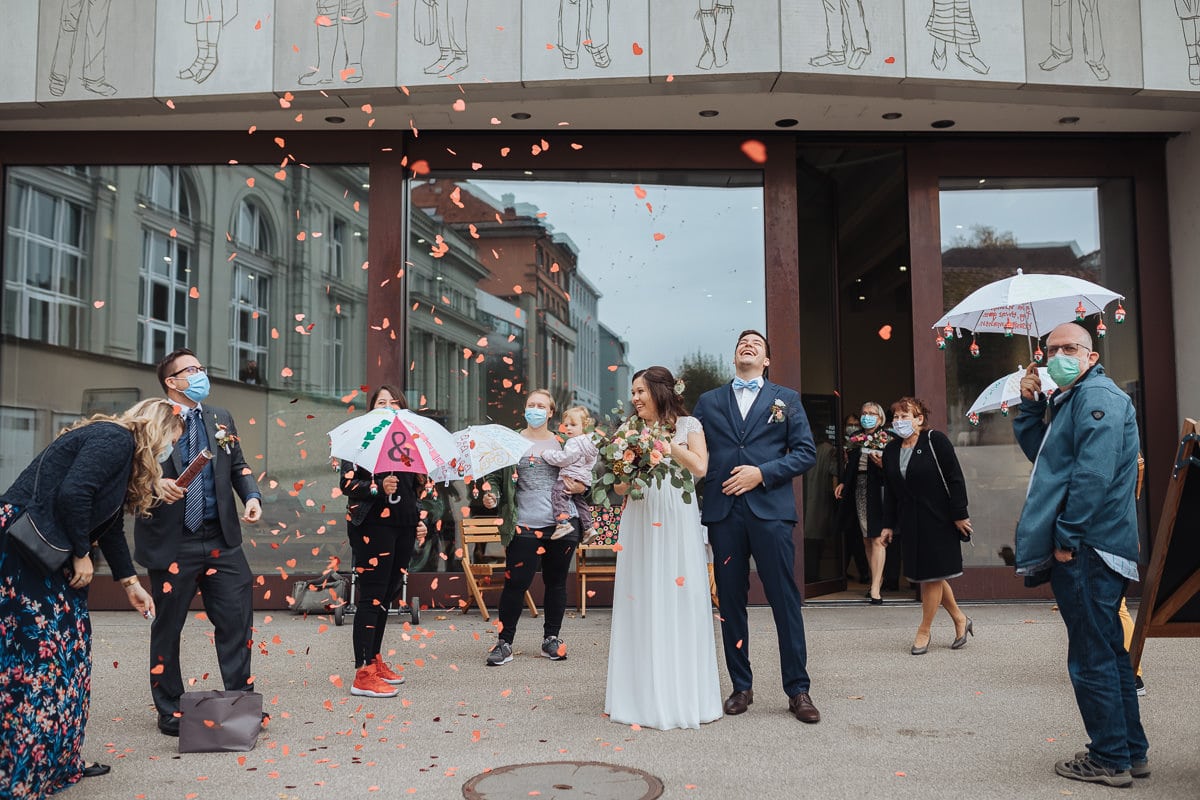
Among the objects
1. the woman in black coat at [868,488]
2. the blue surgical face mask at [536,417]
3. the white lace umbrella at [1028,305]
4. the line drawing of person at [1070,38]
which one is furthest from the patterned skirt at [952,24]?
the blue surgical face mask at [536,417]

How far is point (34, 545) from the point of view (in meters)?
3.99

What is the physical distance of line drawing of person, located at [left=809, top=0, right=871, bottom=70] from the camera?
922cm

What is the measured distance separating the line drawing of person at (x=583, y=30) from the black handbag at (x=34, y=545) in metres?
6.69

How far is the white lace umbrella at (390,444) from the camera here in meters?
5.84

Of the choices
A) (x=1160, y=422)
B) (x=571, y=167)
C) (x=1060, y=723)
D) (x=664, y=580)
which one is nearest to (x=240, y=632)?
(x=664, y=580)

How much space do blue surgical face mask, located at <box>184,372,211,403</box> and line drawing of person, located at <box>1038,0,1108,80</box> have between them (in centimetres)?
789

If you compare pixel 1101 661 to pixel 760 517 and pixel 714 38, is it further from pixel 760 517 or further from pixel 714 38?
pixel 714 38

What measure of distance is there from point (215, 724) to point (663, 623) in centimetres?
229

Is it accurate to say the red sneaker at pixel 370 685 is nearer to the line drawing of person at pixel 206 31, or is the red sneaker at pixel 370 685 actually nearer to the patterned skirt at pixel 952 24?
the line drawing of person at pixel 206 31

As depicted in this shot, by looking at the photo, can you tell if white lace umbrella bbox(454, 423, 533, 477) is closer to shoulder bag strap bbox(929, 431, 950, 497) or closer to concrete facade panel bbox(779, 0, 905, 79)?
shoulder bag strap bbox(929, 431, 950, 497)

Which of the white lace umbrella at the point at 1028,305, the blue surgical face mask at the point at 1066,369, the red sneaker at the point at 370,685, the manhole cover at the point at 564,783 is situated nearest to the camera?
the manhole cover at the point at 564,783

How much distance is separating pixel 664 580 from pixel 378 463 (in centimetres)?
174

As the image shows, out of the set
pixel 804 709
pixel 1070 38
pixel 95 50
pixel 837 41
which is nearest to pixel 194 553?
pixel 804 709

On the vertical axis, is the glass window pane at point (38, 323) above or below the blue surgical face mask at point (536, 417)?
above
